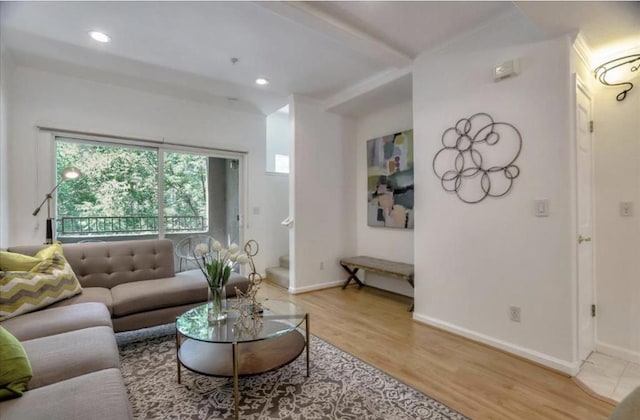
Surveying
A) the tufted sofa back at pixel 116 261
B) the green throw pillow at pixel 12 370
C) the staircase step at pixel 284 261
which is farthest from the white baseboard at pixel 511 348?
the green throw pillow at pixel 12 370

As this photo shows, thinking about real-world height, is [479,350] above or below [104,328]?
below

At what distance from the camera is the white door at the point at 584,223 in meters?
2.12

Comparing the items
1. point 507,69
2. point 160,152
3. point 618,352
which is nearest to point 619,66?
point 507,69

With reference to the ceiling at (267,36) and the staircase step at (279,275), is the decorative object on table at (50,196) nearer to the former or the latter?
the ceiling at (267,36)

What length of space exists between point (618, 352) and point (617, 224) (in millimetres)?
965

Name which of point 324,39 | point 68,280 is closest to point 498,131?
point 324,39

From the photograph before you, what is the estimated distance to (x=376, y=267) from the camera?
147 inches

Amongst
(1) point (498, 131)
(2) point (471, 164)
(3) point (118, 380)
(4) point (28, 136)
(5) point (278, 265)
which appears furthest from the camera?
(5) point (278, 265)

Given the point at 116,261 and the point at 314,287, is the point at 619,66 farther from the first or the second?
the point at 116,261

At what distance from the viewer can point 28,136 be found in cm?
325

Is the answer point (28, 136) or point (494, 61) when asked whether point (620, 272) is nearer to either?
point (494, 61)

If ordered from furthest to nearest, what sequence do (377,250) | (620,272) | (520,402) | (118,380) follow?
(377,250) < (620,272) < (520,402) < (118,380)

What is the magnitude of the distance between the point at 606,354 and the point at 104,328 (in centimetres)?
355

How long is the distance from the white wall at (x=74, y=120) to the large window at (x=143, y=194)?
208 mm
